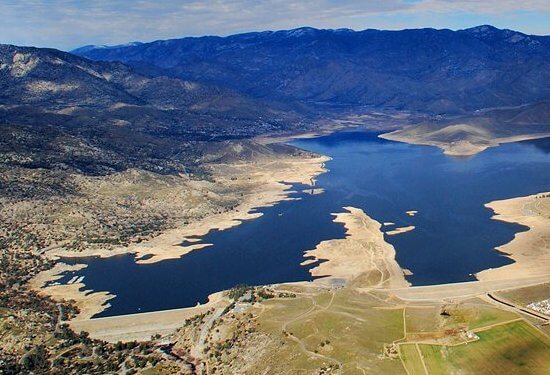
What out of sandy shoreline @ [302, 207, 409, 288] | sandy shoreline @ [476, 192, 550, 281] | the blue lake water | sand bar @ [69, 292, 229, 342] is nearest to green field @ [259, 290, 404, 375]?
sandy shoreline @ [302, 207, 409, 288]

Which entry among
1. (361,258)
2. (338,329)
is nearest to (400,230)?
(361,258)

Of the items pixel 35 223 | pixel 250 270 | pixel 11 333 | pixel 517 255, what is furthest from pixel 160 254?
pixel 517 255

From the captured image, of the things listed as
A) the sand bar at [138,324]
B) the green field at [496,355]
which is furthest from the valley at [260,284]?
the sand bar at [138,324]

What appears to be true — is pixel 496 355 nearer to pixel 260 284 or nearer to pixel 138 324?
pixel 260 284

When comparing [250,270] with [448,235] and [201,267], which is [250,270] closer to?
[201,267]

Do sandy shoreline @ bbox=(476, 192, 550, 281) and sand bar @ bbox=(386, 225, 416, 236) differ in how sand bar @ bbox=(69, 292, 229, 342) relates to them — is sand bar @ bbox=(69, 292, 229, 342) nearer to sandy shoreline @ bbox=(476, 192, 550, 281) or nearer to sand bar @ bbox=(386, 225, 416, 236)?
sand bar @ bbox=(386, 225, 416, 236)
